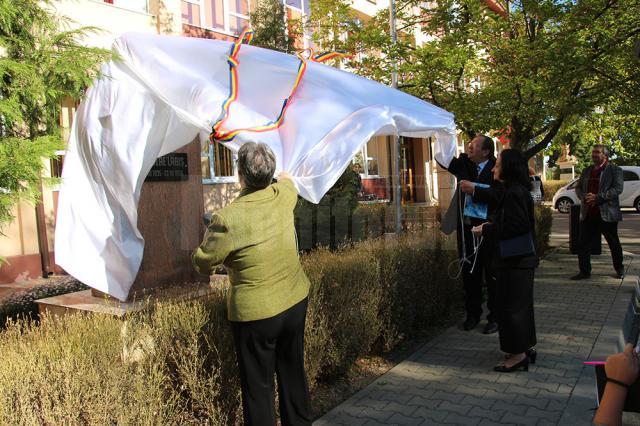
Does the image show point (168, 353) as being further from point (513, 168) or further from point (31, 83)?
point (513, 168)

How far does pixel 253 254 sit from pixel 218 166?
1147 centimetres

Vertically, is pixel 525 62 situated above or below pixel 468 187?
above

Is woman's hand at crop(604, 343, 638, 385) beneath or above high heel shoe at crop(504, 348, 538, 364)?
above

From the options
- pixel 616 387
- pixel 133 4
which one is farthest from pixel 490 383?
pixel 133 4

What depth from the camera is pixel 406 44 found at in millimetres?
11188

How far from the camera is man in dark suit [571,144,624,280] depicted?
765 cm

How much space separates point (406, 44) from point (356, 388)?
28.0 ft

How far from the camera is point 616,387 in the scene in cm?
204

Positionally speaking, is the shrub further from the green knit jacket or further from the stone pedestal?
the green knit jacket

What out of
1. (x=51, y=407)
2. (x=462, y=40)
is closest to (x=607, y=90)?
(x=462, y=40)

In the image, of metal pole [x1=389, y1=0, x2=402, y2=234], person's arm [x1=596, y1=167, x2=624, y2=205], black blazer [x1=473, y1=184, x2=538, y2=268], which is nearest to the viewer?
black blazer [x1=473, y1=184, x2=538, y2=268]

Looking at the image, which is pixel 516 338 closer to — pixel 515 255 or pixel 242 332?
pixel 515 255

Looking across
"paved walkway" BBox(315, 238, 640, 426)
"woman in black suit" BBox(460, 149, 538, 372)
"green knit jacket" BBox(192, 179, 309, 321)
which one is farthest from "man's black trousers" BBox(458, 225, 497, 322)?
"green knit jacket" BBox(192, 179, 309, 321)

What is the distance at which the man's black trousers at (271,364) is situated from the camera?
9.46ft
